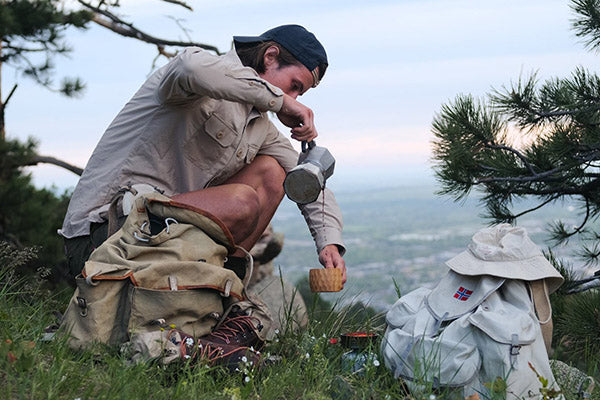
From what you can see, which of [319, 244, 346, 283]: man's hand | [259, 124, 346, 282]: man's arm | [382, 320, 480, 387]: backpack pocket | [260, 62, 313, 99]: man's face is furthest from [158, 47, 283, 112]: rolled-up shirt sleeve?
[382, 320, 480, 387]: backpack pocket

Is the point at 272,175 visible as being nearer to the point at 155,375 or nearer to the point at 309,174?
the point at 309,174

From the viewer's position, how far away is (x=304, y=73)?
9.20 feet

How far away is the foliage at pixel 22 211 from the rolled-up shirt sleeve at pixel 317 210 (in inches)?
116

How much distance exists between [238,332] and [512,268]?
0.88 meters

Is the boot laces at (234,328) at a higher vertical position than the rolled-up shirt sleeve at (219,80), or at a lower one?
lower

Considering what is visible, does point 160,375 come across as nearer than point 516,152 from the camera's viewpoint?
Yes

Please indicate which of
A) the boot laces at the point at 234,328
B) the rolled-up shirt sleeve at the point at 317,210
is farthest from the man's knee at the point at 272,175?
the boot laces at the point at 234,328

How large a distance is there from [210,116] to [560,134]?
5.42ft

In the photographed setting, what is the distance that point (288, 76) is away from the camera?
2809 millimetres

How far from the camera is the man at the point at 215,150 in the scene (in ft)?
8.19

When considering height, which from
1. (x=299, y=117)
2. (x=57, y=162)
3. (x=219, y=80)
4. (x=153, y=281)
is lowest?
(x=153, y=281)

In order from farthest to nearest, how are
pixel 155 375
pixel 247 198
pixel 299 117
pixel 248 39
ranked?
1. pixel 248 39
2. pixel 247 198
3. pixel 299 117
4. pixel 155 375

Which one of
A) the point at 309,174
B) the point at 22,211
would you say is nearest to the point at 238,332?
the point at 309,174

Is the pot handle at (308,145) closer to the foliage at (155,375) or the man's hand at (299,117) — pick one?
the man's hand at (299,117)
